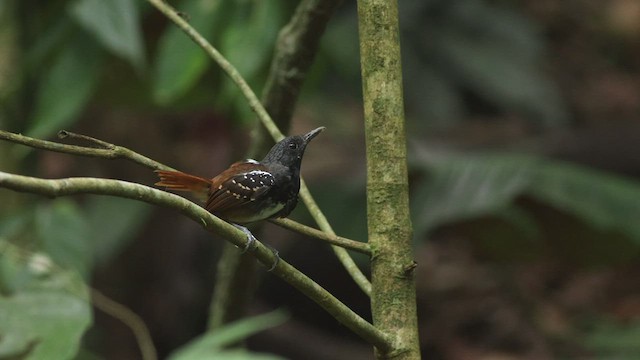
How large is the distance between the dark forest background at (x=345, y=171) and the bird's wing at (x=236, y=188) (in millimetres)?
989

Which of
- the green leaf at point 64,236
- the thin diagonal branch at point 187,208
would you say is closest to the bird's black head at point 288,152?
the thin diagonal branch at point 187,208

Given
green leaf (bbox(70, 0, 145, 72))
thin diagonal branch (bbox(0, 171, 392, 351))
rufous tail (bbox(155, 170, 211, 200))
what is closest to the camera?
thin diagonal branch (bbox(0, 171, 392, 351))

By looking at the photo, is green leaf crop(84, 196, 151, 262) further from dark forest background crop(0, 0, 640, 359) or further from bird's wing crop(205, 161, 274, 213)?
bird's wing crop(205, 161, 274, 213)

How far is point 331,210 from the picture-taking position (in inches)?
175

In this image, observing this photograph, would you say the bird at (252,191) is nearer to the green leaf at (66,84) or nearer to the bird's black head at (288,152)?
the bird's black head at (288,152)

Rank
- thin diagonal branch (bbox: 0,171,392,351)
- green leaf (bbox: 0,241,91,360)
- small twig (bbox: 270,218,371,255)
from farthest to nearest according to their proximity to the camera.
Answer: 1. green leaf (bbox: 0,241,91,360)
2. small twig (bbox: 270,218,371,255)
3. thin diagonal branch (bbox: 0,171,392,351)

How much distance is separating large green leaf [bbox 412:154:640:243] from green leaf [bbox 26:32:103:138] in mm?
1606

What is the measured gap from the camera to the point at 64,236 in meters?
2.94

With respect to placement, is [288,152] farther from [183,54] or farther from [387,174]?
[183,54]

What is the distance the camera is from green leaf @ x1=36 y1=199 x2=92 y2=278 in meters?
2.91

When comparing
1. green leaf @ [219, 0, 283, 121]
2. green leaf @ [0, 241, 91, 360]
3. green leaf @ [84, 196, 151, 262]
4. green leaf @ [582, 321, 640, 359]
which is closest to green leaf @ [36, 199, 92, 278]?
green leaf @ [0, 241, 91, 360]

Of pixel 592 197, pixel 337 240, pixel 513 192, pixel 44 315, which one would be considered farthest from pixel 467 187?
pixel 337 240

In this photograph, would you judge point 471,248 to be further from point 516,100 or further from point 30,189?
point 30,189

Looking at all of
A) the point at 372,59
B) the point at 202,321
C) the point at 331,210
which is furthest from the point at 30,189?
the point at 202,321
